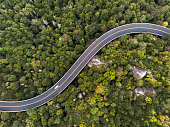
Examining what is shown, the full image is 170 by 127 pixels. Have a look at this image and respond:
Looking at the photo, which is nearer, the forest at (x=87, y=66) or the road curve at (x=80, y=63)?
the forest at (x=87, y=66)

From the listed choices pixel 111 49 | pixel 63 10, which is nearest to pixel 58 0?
pixel 63 10

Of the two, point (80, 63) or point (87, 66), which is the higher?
point (80, 63)

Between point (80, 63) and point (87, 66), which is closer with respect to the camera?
point (87, 66)

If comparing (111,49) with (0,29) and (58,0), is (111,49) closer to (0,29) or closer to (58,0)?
(58,0)

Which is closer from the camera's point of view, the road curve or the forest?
the forest
